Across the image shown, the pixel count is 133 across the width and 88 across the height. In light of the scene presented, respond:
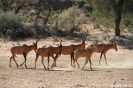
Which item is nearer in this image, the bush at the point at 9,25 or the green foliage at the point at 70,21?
the bush at the point at 9,25

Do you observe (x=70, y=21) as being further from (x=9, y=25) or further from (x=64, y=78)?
(x=64, y=78)

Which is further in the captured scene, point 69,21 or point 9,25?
point 69,21

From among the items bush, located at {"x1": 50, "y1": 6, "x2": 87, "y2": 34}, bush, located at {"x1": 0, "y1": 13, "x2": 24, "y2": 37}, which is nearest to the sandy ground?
bush, located at {"x1": 0, "y1": 13, "x2": 24, "y2": 37}

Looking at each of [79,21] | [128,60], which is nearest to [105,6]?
[79,21]

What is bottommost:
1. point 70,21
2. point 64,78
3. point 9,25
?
point 64,78

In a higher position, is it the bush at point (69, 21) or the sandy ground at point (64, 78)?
the bush at point (69, 21)

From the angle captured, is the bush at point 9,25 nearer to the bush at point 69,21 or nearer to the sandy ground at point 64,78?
the bush at point 69,21

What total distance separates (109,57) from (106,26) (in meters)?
15.2

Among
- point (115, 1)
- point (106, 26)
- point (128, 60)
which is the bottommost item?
point (128, 60)

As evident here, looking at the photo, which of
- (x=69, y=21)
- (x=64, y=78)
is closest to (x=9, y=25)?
(x=69, y=21)

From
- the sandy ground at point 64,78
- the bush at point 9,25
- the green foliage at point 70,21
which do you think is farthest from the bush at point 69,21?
the sandy ground at point 64,78

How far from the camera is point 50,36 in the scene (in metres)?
36.2

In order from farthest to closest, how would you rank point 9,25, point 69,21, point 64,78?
point 69,21 < point 9,25 < point 64,78

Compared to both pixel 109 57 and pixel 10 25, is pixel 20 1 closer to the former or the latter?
pixel 10 25
